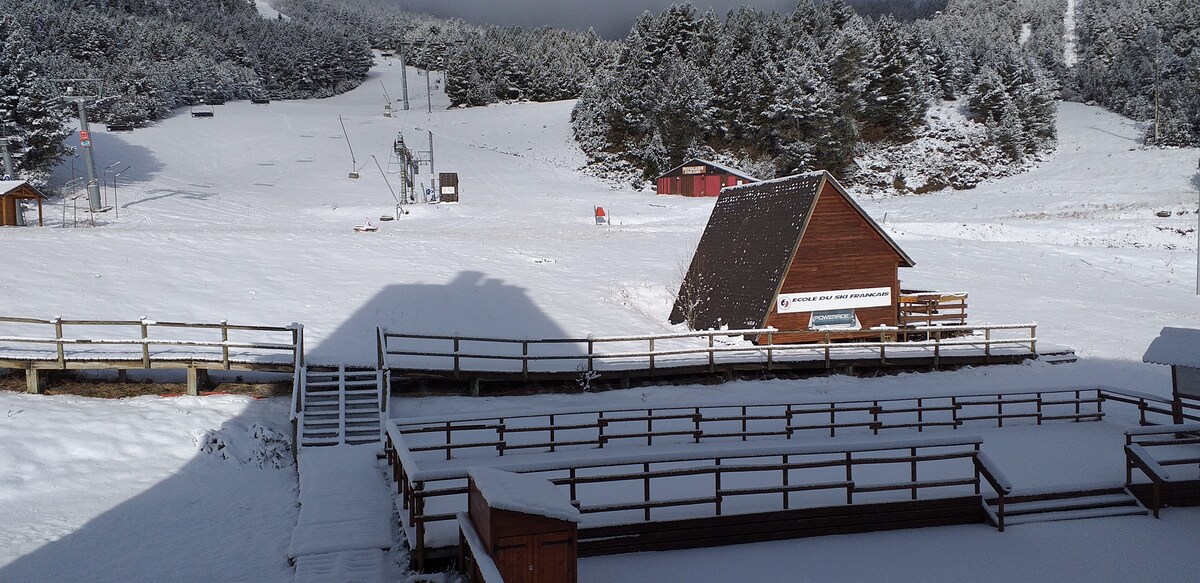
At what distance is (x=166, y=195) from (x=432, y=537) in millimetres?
56528

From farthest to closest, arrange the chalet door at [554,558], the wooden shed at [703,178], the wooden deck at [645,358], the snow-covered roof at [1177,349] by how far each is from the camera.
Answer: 1. the wooden shed at [703,178]
2. the wooden deck at [645,358]
3. the snow-covered roof at [1177,349]
4. the chalet door at [554,558]

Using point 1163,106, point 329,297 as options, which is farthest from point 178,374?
point 1163,106

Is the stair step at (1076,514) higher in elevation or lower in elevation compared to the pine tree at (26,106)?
lower

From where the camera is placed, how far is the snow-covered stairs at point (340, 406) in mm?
14867

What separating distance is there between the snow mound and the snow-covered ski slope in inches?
188

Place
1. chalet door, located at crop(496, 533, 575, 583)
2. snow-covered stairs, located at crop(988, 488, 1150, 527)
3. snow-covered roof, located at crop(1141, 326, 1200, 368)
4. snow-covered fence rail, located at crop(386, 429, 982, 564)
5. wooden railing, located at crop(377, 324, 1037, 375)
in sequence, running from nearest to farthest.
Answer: chalet door, located at crop(496, 533, 575, 583)
snow-covered fence rail, located at crop(386, 429, 982, 564)
snow-covered stairs, located at crop(988, 488, 1150, 527)
snow-covered roof, located at crop(1141, 326, 1200, 368)
wooden railing, located at crop(377, 324, 1037, 375)

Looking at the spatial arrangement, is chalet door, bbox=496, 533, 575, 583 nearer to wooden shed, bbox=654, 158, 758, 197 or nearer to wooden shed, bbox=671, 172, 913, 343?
wooden shed, bbox=671, 172, 913, 343

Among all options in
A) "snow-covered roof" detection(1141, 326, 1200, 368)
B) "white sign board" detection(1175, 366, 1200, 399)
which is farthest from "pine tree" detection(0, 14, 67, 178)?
"white sign board" detection(1175, 366, 1200, 399)

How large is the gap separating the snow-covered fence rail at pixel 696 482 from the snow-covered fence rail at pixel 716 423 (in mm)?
1272

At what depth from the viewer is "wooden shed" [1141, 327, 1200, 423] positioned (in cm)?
1435

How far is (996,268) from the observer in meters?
42.9

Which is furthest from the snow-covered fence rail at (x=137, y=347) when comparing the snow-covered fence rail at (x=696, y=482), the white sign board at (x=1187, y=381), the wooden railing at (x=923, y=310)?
the wooden railing at (x=923, y=310)

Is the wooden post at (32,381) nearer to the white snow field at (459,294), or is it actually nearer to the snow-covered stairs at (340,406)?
the white snow field at (459,294)

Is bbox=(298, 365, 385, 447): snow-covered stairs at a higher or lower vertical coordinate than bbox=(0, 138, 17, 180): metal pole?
lower
